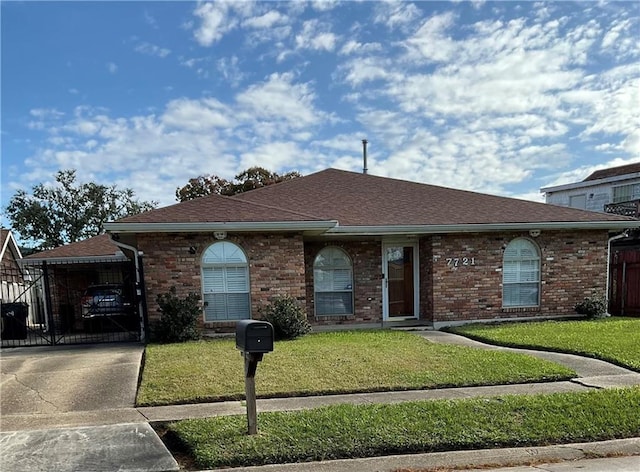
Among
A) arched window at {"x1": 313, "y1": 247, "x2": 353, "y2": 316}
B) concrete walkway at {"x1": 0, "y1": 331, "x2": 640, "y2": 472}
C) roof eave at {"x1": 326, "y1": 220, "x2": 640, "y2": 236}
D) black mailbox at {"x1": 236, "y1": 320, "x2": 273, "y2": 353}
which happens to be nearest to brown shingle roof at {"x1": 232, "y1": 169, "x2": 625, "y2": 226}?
roof eave at {"x1": 326, "y1": 220, "x2": 640, "y2": 236}

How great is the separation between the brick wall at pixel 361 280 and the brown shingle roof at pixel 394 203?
2.56 ft

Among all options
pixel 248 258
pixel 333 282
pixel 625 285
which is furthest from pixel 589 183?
pixel 248 258

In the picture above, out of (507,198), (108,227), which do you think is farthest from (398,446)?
(507,198)

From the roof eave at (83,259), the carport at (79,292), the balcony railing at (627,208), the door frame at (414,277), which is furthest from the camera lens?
the balcony railing at (627,208)

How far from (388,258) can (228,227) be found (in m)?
4.46

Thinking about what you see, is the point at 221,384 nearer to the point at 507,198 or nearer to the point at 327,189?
the point at 327,189

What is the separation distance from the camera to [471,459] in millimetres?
3539

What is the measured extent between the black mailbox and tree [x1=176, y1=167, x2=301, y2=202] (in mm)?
27893

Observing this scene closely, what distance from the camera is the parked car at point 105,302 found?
39.3 feet

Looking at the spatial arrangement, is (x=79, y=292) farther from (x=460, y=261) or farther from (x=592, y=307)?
(x=592, y=307)

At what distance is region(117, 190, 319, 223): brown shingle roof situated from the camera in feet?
29.4

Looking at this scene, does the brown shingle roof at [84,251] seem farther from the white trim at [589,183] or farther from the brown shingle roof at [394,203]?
the white trim at [589,183]

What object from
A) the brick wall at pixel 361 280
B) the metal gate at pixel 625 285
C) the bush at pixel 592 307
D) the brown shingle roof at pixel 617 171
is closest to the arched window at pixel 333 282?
the brick wall at pixel 361 280

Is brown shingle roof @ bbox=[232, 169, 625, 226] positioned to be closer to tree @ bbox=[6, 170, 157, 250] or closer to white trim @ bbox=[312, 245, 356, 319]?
white trim @ bbox=[312, 245, 356, 319]
